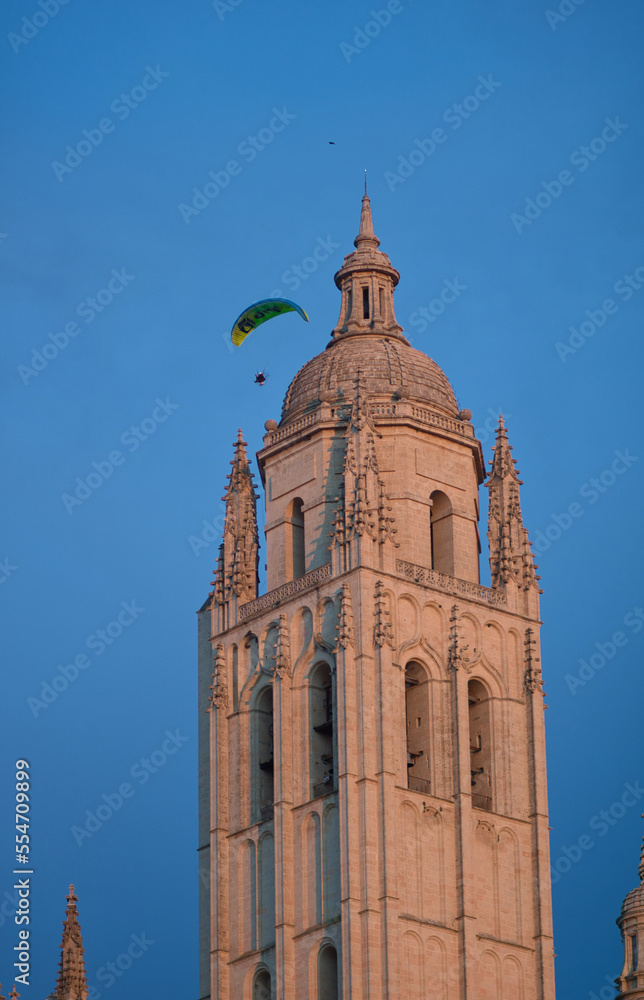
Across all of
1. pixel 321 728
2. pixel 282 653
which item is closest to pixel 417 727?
pixel 321 728

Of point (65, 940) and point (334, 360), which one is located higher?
point (334, 360)

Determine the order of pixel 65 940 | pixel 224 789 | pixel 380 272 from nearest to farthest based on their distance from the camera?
1. pixel 65 940
2. pixel 224 789
3. pixel 380 272

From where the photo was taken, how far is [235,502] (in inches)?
4156

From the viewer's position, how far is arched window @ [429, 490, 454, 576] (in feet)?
339

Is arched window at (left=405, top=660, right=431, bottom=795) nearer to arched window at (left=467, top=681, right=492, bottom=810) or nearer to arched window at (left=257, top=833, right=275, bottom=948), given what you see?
arched window at (left=467, top=681, right=492, bottom=810)

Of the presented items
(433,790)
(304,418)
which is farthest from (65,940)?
(304,418)

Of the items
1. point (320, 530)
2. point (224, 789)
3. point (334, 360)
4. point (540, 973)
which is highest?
point (334, 360)

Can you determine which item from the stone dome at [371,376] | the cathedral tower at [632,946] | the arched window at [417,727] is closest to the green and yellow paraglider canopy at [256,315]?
the stone dome at [371,376]

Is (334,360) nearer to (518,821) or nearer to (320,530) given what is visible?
(320,530)

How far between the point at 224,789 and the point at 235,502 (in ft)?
33.8

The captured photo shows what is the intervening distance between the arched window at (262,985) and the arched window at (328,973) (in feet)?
9.30

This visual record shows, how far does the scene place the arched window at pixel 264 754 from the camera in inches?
3942

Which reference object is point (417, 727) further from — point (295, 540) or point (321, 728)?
point (295, 540)

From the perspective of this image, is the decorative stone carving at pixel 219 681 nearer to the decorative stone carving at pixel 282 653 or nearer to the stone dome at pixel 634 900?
the decorative stone carving at pixel 282 653
